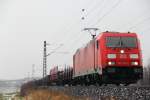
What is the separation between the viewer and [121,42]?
24578mm

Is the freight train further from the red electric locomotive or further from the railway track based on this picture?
the railway track

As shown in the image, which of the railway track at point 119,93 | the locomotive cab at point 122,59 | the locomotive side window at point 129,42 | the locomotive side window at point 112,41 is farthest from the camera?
the locomotive side window at point 112,41

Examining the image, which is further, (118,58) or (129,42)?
(129,42)

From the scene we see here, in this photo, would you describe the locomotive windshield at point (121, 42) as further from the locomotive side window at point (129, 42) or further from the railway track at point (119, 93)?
the railway track at point (119, 93)

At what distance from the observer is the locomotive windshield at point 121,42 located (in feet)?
80.3

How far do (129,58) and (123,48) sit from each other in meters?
0.69

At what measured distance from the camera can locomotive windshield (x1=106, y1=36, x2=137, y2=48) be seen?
2447 cm

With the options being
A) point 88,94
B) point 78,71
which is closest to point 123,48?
point 88,94

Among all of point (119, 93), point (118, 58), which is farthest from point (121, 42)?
point (119, 93)

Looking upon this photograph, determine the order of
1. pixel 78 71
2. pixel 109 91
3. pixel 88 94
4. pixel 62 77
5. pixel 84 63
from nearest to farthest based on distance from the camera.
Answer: pixel 109 91, pixel 88 94, pixel 84 63, pixel 78 71, pixel 62 77

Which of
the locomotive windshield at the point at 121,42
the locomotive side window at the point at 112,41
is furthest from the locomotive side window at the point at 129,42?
the locomotive side window at the point at 112,41

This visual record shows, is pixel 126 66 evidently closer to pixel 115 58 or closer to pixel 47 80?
pixel 115 58

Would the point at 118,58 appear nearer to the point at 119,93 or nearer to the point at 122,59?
the point at 122,59

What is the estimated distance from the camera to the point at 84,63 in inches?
1251
